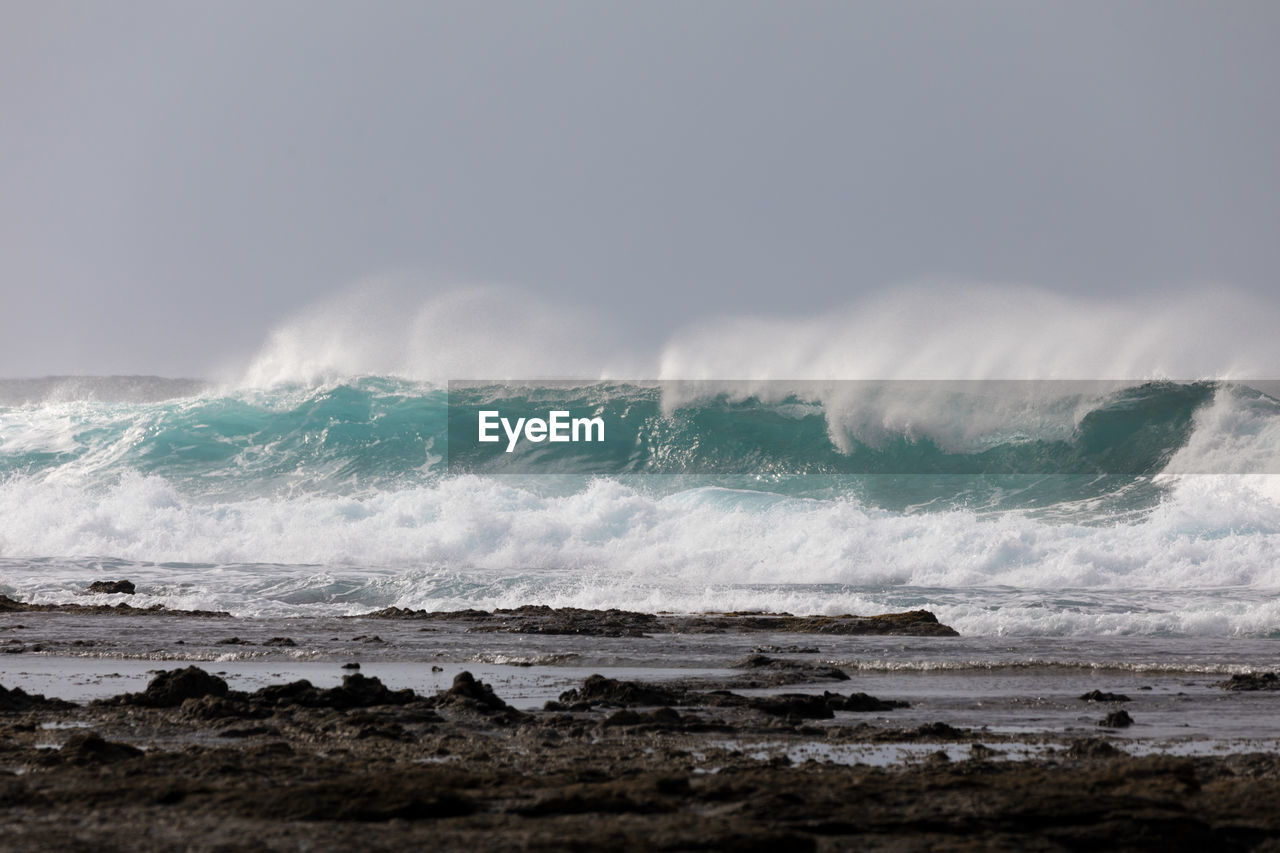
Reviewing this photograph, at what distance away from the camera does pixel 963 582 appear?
69.4 feet

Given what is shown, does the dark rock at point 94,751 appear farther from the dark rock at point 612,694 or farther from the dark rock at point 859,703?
the dark rock at point 859,703

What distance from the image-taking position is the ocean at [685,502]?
20.2 metres

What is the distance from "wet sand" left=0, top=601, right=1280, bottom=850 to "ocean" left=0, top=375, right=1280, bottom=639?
6427 millimetres

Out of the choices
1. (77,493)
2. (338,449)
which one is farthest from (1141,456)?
(77,493)

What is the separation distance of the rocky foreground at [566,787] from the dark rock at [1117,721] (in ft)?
3.85

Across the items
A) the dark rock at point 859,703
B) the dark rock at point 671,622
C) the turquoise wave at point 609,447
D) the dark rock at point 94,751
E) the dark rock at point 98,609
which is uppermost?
the turquoise wave at point 609,447

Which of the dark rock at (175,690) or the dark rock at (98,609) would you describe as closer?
the dark rock at (175,690)

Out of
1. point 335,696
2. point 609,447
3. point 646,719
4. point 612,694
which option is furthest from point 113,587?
point 609,447

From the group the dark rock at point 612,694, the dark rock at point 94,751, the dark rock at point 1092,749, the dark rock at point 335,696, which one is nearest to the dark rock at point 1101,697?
the dark rock at point 1092,749

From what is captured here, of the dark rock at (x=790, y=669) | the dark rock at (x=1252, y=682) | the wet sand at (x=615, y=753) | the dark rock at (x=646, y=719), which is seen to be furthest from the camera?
the dark rock at (x=790, y=669)

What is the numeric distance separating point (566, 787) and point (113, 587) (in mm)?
17918

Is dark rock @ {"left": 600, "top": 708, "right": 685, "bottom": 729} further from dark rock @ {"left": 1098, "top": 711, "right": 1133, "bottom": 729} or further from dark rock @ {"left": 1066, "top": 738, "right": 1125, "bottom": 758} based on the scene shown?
dark rock @ {"left": 1098, "top": 711, "right": 1133, "bottom": 729}

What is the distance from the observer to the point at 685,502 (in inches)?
1077

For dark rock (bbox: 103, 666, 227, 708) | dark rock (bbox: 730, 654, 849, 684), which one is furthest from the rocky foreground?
dark rock (bbox: 730, 654, 849, 684)
